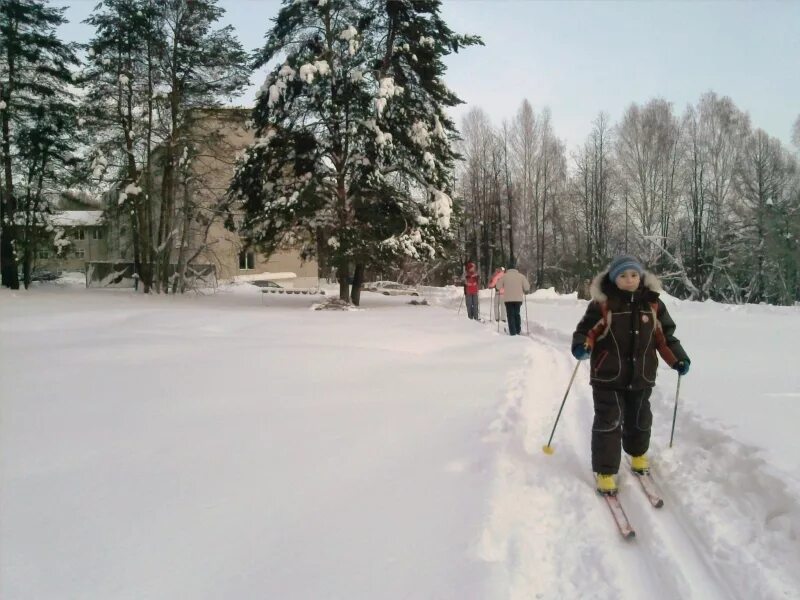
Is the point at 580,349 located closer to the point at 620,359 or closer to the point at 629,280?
the point at 620,359

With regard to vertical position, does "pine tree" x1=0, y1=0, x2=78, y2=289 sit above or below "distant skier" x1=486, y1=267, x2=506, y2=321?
above

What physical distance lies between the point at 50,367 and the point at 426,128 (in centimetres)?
1538

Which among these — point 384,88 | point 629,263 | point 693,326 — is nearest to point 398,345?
point 629,263

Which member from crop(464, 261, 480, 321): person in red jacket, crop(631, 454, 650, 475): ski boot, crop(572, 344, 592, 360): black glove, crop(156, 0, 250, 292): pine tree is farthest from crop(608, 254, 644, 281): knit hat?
crop(156, 0, 250, 292): pine tree

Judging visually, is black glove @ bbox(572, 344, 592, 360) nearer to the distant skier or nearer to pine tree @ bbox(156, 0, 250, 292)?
the distant skier

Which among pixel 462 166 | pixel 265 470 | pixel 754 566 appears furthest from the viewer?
pixel 462 166

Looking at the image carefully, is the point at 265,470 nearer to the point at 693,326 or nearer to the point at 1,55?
the point at 693,326

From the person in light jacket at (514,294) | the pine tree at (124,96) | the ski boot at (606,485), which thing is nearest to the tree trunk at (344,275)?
the person in light jacket at (514,294)

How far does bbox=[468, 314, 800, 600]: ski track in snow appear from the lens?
2684 mm

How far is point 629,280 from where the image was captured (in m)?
3.82

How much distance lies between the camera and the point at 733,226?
37.2m

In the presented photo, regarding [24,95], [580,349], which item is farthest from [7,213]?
[580,349]

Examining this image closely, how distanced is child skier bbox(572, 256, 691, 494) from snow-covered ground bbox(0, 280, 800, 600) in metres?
0.33

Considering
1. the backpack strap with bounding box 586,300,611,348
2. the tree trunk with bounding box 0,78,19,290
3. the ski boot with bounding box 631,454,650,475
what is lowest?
the ski boot with bounding box 631,454,650,475
